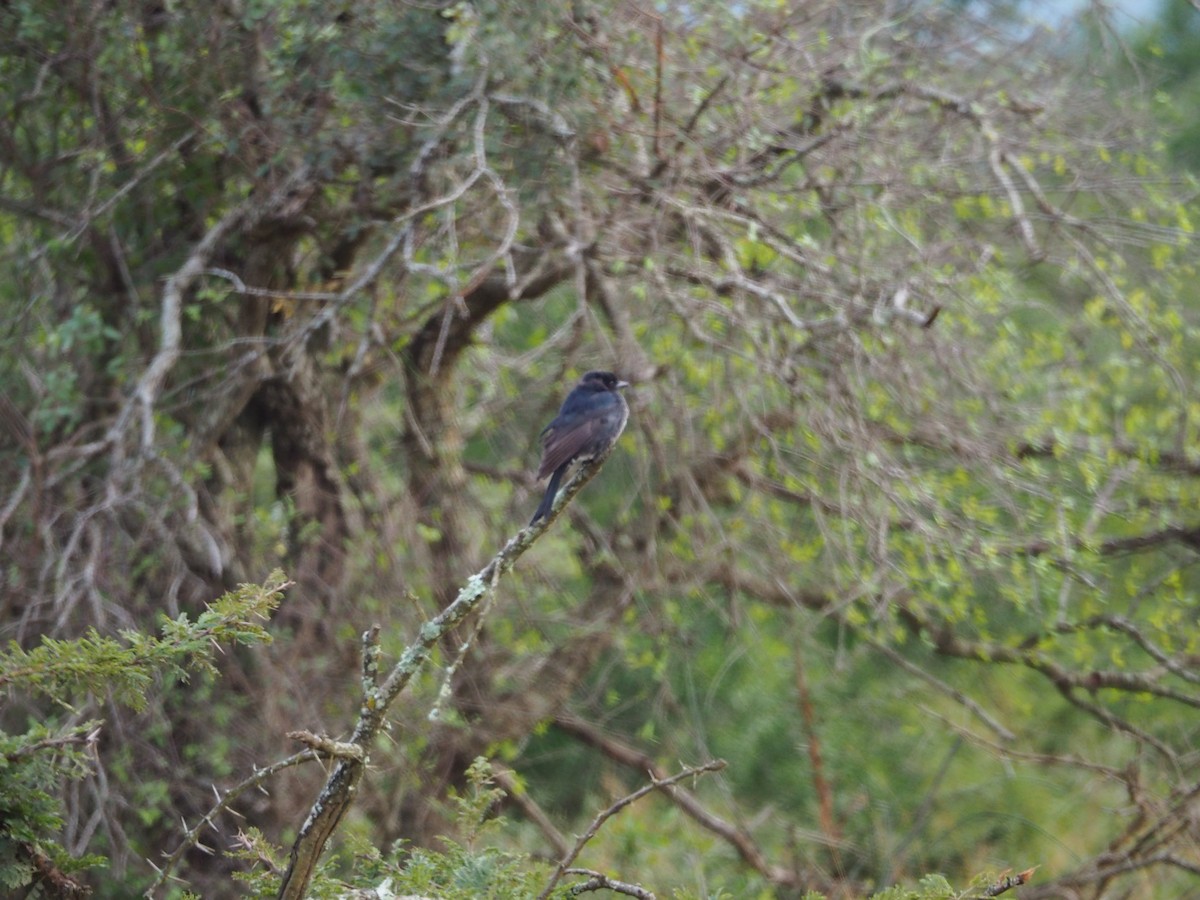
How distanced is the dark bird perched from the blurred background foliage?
42cm

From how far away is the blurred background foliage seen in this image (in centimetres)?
601

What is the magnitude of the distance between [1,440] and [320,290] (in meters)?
1.67

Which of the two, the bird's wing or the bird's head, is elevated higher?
the bird's wing

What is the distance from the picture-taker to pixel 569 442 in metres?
5.32

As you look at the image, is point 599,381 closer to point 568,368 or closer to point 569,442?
point 569,442

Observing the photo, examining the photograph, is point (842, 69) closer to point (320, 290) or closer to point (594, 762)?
point (320, 290)

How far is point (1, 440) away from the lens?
659cm

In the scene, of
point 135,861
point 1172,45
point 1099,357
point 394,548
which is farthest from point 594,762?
point 1172,45

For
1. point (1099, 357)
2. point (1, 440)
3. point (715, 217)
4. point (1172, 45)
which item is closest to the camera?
point (715, 217)

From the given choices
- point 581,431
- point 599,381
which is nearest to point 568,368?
point 599,381

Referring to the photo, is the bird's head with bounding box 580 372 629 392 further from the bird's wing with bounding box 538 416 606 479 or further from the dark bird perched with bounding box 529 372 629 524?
the bird's wing with bounding box 538 416 606 479

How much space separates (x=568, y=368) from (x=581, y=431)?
2.04 m

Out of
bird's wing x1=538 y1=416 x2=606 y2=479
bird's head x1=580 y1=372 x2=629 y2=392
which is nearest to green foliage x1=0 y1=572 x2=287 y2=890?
bird's wing x1=538 y1=416 x2=606 y2=479

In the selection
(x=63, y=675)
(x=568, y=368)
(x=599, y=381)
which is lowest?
(x=568, y=368)
